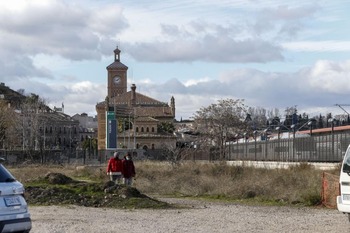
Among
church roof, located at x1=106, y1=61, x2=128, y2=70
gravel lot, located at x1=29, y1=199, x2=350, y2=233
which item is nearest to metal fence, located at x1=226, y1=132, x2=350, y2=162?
gravel lot, located at x1=29, y1=199, x2=350, y2=233

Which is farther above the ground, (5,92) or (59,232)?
(5,92)

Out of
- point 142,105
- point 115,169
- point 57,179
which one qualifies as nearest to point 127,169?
point 115,169

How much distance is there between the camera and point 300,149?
59562 millimetres

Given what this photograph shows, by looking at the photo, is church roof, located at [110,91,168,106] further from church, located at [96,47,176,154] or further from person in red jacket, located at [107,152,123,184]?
person in red jacket, located at [107,152,123,184]

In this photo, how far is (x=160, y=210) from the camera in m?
24.9

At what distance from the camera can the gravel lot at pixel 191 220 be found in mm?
18547

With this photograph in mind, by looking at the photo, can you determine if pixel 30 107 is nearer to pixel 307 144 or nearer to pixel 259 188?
pixel 307 144

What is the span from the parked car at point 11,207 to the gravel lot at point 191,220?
4188 mm

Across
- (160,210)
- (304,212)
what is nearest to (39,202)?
(160,210)

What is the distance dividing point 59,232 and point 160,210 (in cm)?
776

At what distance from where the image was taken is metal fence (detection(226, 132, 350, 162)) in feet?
163

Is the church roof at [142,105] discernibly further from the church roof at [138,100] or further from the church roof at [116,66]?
the church roof at [116,66]

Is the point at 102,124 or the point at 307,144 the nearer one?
the point at 307,144

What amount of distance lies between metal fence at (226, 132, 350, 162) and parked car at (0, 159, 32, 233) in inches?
1390
